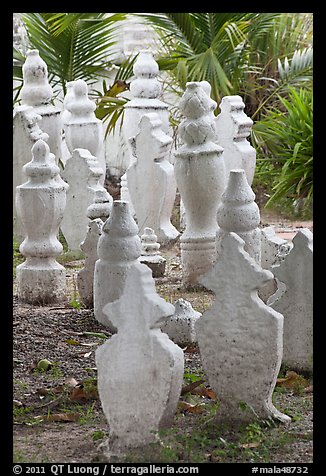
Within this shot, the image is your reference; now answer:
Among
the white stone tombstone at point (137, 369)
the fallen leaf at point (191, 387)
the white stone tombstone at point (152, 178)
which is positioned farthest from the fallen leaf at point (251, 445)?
the white stone tombstone at point (152, 178)

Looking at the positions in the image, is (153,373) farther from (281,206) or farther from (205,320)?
(281,206)

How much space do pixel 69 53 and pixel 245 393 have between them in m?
8.61

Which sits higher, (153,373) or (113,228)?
(113,228)

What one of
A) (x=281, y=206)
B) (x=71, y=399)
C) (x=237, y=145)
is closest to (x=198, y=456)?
(x=71, y=399)

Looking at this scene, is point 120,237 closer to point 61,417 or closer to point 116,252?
point 116,252

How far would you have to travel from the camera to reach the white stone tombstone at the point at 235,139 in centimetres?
973

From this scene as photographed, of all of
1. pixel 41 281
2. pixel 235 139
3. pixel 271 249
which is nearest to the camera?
pixel 271 249

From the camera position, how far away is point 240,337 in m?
4.73

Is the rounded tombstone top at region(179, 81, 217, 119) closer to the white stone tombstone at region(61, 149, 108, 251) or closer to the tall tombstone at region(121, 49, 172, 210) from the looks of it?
the white stone tombstone at region(61, 149, 108, 251)

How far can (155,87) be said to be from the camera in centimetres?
1053

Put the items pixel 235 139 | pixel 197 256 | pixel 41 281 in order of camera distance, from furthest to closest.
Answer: pixel 235 139
pixel 197 256
pixel 41 281

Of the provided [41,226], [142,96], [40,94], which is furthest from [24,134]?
[41,226]

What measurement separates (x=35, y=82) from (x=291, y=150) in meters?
3.64
